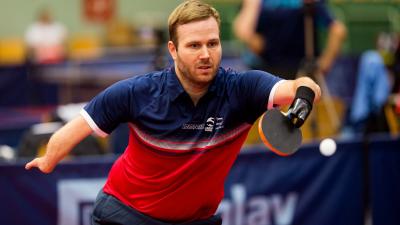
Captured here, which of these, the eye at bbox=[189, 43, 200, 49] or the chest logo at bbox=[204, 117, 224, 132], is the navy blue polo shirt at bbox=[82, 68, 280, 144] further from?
the eye at bbox=[189, 43, 200, 49]

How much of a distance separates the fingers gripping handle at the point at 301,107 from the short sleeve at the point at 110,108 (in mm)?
849

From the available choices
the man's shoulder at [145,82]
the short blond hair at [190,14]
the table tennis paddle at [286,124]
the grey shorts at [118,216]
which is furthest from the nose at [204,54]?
the grey shorts at [118,216]

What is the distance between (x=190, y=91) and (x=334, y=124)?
4770mm

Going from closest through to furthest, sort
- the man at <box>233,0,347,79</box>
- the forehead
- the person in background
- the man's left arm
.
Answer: the man's left arm < the forehead < the man at <box>233,0,347,79</box> < the person in background

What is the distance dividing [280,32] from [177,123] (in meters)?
3.91

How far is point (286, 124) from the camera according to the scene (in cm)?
391

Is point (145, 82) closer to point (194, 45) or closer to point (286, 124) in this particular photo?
point (194, 45)

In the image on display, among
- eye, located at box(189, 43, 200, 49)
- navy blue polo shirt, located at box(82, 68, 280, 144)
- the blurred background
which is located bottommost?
the blurred background

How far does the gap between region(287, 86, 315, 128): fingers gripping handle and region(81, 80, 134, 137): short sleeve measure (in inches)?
33.4

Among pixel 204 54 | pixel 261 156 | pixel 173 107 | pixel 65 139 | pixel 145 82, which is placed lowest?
pixel 261 156

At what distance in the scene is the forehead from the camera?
4113mm

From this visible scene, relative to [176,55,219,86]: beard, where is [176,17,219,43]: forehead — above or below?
above

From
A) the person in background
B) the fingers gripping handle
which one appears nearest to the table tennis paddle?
the fingers gripping handle

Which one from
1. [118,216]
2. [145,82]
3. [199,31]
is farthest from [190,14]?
[118,216]
